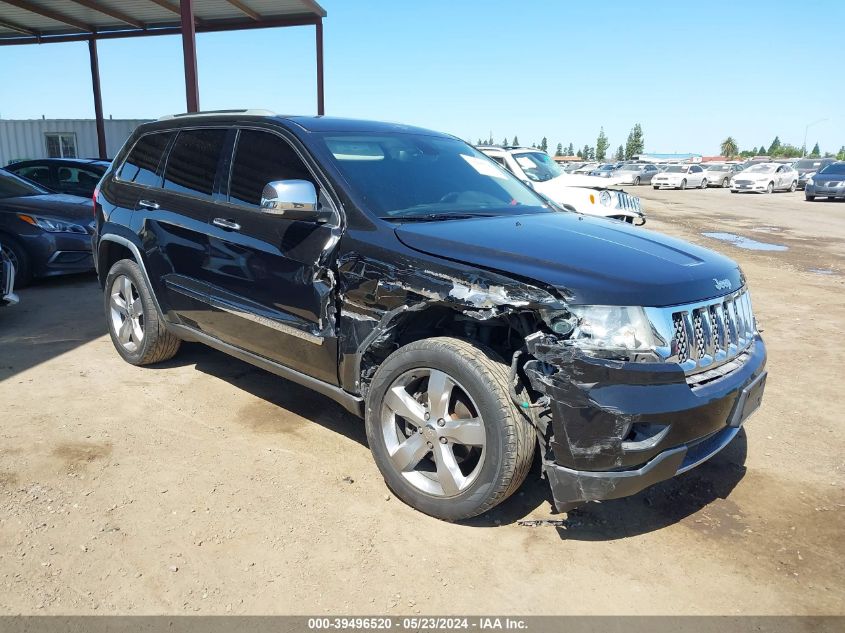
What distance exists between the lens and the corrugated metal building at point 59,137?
19797 millimetres

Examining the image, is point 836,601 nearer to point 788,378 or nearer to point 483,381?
point 483,381

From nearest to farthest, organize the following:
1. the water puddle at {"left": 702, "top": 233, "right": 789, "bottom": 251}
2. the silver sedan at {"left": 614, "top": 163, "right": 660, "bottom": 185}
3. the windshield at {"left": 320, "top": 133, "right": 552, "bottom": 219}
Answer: the windshield at {"left": 320, "top": 133, "right": 552, "bottom": 219}, the water puddle at {"left": 702, "top": 233, "right": 789, "bottom": 251}, the silver sedan at {"left": 614, "top": 163, "right": 660, "bottom": 185}

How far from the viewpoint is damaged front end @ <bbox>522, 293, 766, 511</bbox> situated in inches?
101

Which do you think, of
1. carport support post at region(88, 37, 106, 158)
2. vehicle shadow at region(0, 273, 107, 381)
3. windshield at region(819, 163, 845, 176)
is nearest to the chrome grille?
vehicle shadow at region(0, 273, 107, 381)

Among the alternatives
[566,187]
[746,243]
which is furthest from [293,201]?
[746,243]

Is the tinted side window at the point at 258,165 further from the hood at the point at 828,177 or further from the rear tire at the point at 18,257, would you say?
the hood at the point at 828,177

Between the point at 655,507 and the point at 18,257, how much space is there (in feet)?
24.9

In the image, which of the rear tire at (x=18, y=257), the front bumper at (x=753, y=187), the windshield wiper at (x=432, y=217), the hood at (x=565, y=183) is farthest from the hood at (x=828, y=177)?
the rear tire at (x=18, y=257)

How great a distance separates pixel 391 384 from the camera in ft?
10.2

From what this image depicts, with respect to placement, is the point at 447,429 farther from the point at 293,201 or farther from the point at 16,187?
the point at 16,187

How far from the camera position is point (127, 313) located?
5.05 meters

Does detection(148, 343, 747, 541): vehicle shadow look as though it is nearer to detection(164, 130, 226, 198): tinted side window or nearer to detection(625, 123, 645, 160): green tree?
detection(164, 130, 226, 198): tinted side window

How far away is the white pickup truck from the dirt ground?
5.29m

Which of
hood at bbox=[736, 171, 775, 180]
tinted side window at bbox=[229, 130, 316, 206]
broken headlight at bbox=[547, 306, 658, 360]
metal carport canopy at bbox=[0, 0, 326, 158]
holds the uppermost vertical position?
metal carport canopy at bbox=[0, 0, 326, 158]
